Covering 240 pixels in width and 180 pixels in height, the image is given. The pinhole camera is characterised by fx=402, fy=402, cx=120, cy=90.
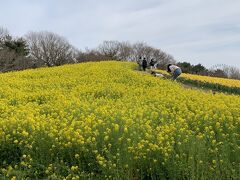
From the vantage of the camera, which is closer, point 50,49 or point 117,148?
point 117,148

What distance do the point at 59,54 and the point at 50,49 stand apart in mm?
2449

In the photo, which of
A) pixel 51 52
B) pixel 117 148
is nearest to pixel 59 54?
pixel 51 52

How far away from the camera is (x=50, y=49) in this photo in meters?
77.3

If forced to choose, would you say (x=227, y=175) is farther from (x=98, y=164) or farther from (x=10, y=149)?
(x=10, y=149)

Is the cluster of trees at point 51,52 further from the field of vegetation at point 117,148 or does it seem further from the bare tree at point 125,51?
the field of vegetation at point 117,148

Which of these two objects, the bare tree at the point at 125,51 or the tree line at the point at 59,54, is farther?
the bare tree at the point at 125,51

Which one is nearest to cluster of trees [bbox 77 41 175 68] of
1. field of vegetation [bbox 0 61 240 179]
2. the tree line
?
the tree line

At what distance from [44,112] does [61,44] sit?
68585 mm

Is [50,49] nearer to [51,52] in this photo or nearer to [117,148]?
[51,52]

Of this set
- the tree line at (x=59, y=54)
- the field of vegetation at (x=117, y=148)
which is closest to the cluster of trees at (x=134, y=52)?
the tree line at (x=59, y=54)

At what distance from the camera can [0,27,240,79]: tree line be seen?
5408cm

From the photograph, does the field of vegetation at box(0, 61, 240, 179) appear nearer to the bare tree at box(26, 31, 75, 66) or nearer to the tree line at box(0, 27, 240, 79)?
the tree line at box(0, 27, 240, 79)

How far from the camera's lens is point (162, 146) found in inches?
290

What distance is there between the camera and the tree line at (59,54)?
54.1m
